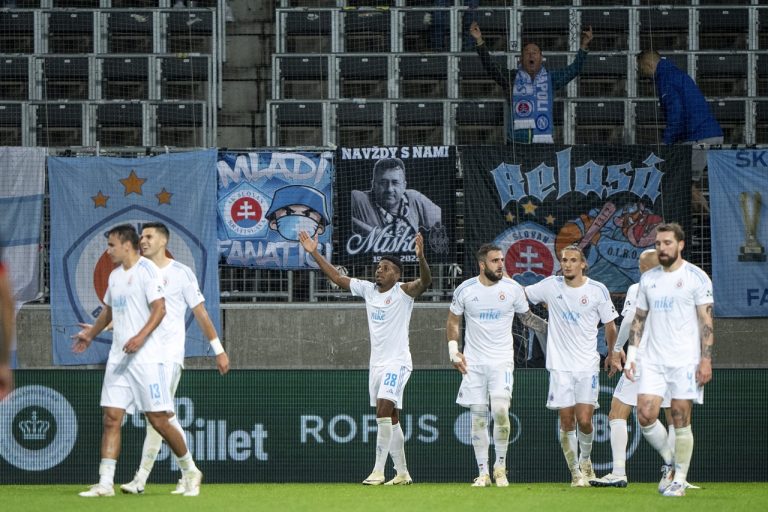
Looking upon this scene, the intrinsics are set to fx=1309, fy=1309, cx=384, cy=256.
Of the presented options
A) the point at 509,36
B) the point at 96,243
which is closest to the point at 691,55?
the point at 509,36

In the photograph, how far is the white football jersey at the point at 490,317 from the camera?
12.1 m

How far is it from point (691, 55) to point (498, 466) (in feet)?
32.0

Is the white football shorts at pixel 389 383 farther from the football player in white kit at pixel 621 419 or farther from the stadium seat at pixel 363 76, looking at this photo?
the stadium seat at pixel 363 76

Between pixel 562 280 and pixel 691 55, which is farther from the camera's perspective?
pixel 691 55

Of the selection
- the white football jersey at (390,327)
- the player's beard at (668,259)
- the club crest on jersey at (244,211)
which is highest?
the club crest on jersey at (244,211)

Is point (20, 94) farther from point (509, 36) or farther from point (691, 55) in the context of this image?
point (691, 55)

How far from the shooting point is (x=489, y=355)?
39.7ft

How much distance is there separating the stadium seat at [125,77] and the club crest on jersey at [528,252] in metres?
6.35

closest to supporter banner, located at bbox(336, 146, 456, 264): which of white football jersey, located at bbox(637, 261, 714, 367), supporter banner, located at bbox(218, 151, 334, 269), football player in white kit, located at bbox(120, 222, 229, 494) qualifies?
supporter banner, located at bbox(218, 151, 334, 269)

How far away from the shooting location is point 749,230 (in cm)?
1669

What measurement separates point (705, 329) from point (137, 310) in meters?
4.56

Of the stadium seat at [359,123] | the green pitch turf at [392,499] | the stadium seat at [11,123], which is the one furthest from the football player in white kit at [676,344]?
the stadium seat at [11,123]

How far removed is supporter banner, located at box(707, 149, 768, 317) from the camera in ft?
54.6

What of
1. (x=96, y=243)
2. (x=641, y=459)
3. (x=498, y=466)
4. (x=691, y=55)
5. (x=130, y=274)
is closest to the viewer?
(x=130, y=274)
